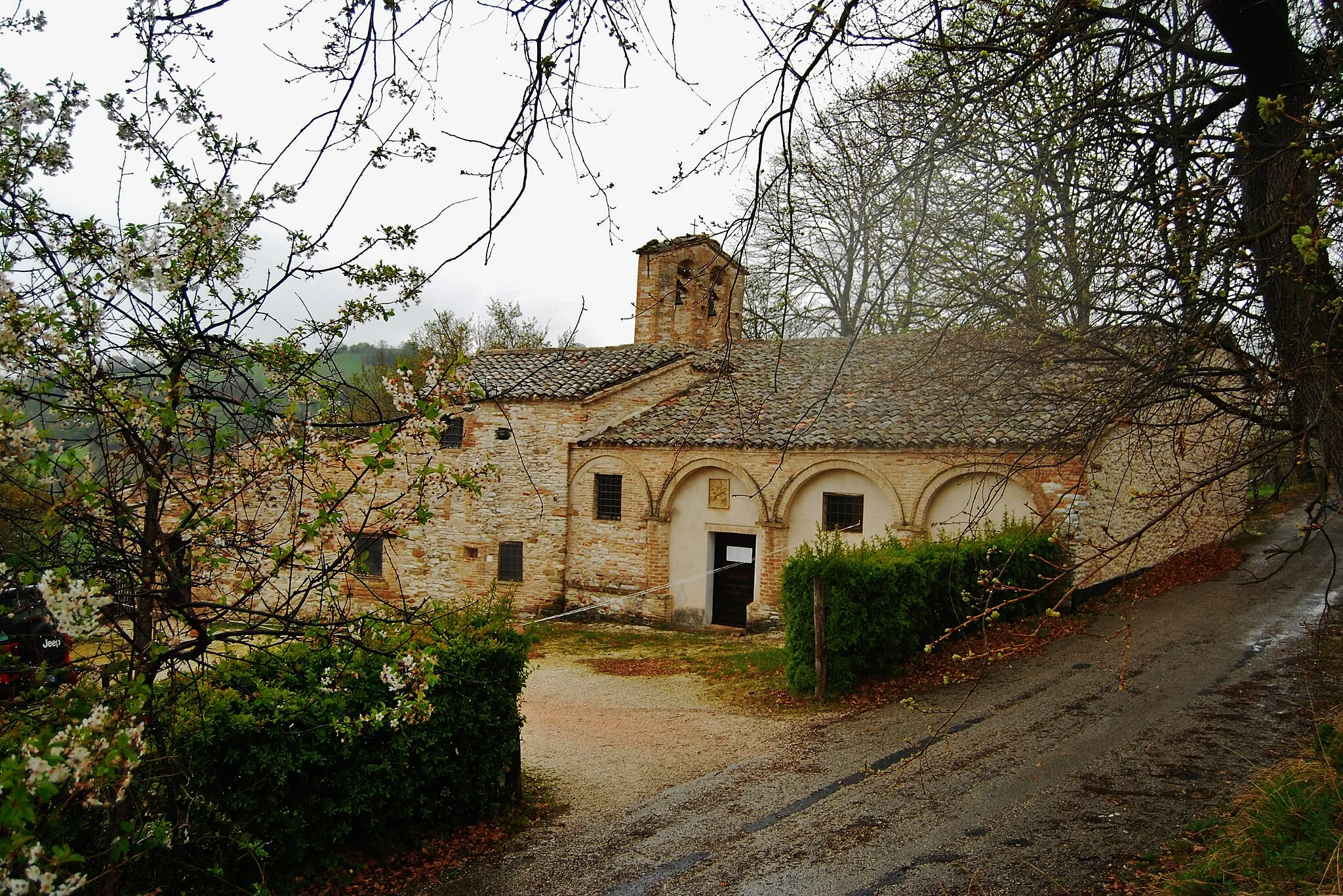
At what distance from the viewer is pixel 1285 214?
4.07 metres

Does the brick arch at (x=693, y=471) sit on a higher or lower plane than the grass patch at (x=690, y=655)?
higher

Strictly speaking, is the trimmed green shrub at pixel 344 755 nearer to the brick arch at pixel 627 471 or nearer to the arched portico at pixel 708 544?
the arched portico at pixel 708 544

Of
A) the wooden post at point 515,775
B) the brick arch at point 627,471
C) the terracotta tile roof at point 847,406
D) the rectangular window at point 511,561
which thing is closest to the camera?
the wooden post at point 515,775

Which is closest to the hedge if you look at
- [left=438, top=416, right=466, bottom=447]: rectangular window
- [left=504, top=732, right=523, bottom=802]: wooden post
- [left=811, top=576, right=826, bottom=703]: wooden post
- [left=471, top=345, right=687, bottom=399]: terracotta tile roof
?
[left=811, top=576, right=826, bottom=703]: wooden post

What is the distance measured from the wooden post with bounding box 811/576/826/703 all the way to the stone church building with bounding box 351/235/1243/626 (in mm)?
4488

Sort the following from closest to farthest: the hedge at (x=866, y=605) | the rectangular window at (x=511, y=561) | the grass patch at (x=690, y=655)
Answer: the hedge at (x=866, y=605), the grass patch at (x=690, y=655), the rectangular window at (x=511, y=561)

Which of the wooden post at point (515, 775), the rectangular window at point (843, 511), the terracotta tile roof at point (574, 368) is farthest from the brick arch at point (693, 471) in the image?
the wooden post at point (515, 775)

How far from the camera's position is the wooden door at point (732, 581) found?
17.9 metres

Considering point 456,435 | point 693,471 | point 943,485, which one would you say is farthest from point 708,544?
point 456,435

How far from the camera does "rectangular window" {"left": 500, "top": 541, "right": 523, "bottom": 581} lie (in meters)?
19.3

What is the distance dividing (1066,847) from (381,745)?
17.6 ft

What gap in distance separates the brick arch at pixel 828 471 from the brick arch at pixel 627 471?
290 cm

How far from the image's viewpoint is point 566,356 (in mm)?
21469

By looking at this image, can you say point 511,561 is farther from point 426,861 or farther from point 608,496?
point 426,861
